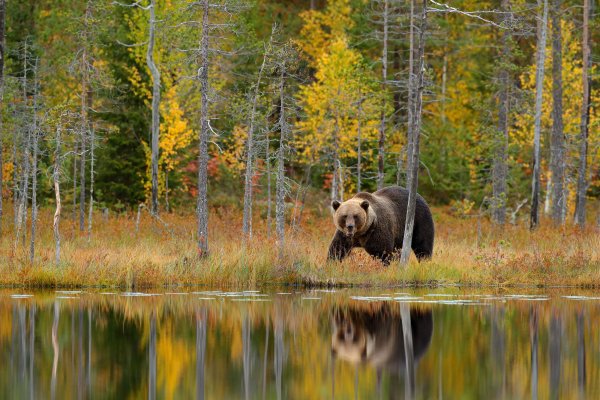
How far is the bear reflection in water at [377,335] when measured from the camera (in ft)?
36.8

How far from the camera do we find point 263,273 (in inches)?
746

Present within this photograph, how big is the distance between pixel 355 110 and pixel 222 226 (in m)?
9.11

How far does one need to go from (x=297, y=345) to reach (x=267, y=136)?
1622 centimetres

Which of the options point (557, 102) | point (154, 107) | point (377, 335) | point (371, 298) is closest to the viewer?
point (377, 335)

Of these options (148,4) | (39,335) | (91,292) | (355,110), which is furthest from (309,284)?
(148,4)

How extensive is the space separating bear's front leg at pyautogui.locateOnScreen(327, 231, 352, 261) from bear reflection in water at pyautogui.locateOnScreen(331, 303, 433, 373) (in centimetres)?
412

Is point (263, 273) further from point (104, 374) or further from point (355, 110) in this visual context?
point (355, 110)

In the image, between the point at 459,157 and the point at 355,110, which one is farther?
the point at 459,157

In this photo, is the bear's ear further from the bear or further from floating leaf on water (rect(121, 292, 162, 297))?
floating leaf on water (rect(121, 292, 162, 297))

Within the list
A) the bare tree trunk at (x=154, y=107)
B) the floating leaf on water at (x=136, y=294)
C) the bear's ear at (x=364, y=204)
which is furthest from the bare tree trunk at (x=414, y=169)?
the bare tree trunk at (x=154, y=107)

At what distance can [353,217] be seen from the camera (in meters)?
19.0

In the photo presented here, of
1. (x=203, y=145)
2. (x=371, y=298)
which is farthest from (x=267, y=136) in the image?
(x=371, y=298)

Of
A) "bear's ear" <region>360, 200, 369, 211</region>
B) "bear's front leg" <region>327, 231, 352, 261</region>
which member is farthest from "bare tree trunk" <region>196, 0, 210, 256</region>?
"bear's ear" <region>360, 200, 369, 211</region>

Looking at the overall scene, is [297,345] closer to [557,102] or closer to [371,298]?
[371,298]
